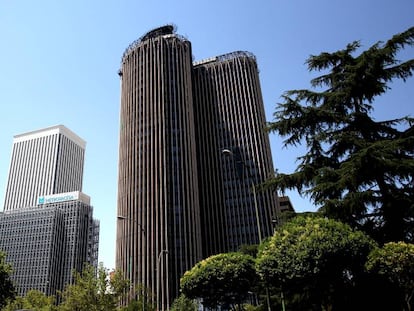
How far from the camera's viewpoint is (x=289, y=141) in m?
23.4

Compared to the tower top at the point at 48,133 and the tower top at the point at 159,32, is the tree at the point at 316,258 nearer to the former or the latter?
the tower top at the point at 159,32

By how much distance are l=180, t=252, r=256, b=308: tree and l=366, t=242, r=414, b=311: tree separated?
12.3 meters

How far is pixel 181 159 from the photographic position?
8794 centimetres

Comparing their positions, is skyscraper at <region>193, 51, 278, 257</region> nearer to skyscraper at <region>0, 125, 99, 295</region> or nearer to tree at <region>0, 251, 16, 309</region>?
tree at <region>0, 251, 16, 309</region>

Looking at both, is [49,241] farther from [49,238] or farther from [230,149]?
[230,149]

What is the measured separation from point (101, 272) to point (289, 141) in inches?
954

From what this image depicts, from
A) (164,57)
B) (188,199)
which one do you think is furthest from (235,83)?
(188,199)

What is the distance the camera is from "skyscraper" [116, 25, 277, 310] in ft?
265

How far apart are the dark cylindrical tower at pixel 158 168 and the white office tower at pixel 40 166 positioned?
88.6 m

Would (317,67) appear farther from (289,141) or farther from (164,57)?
(164,57)

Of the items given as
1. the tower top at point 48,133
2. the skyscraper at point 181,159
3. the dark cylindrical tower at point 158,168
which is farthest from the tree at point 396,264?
the tower top at point 48,133

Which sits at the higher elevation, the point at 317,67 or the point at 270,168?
the point at 270,168

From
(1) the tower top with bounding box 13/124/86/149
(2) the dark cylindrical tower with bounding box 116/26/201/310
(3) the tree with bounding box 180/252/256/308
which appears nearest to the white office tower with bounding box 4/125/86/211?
(1) the tower top with bounding box 13/124/86/149

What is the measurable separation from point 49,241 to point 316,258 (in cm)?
12849
